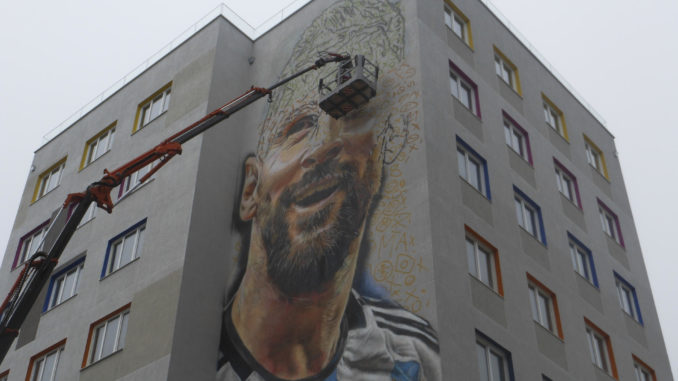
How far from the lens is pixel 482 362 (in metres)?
26.7

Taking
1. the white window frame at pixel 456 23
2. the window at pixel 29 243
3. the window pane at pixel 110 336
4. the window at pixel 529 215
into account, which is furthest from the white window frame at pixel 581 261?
the window at pixel 29 243

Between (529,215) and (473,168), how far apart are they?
3776 mm

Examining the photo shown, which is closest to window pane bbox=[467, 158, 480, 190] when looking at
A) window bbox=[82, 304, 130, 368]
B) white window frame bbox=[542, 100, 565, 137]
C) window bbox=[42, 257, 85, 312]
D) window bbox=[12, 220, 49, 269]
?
white window frame bbox=[542, 100, 565, 137]

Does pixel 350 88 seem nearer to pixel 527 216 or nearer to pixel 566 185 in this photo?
pixel 527 216

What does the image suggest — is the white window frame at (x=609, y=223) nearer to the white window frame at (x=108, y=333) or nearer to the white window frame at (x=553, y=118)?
the white window frame at (x=553, y=118)

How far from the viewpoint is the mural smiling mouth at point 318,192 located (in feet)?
99.7

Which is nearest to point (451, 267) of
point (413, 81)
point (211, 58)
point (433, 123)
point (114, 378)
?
point (433, 123)

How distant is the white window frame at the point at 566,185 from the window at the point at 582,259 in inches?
93.5

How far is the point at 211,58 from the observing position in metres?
38.3

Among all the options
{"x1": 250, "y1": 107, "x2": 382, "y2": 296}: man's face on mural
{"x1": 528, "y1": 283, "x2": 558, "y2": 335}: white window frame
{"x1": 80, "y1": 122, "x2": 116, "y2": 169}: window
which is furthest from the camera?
{"x1": 80, "y1": 122, "x2": 116, "y2": 169}: window

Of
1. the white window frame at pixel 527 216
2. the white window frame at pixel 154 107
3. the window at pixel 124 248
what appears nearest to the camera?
the white window frame at pixel 527 216

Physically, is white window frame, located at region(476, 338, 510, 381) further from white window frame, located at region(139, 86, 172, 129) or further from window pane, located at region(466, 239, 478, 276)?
white window frame, located at region(139, 86, 172, 129)

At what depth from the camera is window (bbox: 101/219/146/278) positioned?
3403 centimetres

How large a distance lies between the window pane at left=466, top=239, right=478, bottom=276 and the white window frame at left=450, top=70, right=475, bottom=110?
6.53 m
